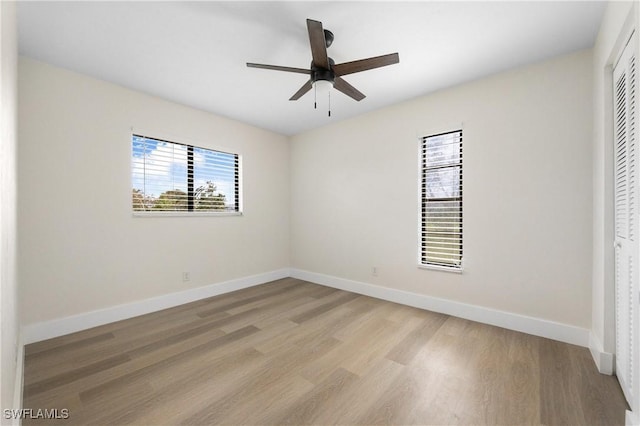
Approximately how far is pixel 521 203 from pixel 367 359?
2167 mm

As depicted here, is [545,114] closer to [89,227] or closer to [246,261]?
[246,261]

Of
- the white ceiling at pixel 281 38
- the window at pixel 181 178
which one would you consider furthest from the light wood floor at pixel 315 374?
the white ceiling at pixel 281 38

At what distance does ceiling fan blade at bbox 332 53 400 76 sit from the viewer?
1.91 m

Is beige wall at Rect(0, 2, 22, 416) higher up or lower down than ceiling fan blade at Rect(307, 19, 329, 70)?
lower down

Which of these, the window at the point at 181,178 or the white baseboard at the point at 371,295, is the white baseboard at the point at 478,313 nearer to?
the white baseboard at the point at 371,295

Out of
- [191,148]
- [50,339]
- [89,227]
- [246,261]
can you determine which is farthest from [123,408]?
[191,148]

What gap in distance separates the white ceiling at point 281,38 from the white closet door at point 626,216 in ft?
2.18

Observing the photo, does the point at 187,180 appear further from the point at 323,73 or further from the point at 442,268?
the point at 442,268

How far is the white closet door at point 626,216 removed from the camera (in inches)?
59.1

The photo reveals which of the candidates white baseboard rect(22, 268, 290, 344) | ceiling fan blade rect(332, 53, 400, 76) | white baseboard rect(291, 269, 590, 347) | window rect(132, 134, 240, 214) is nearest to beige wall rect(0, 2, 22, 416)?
white baseboard rect(22, 268, 290, 344)

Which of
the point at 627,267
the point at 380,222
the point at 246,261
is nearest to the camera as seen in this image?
the point at 627,267

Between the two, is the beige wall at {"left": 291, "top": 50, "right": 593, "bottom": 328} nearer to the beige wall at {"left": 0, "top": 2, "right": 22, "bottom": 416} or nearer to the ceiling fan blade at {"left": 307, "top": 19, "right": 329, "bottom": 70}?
the ceiling fan blade at {"left": 307, "top": 19, "right": 329, "bottom": 70}

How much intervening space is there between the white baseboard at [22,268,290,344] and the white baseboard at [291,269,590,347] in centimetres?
177

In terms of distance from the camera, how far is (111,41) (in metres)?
2.24
